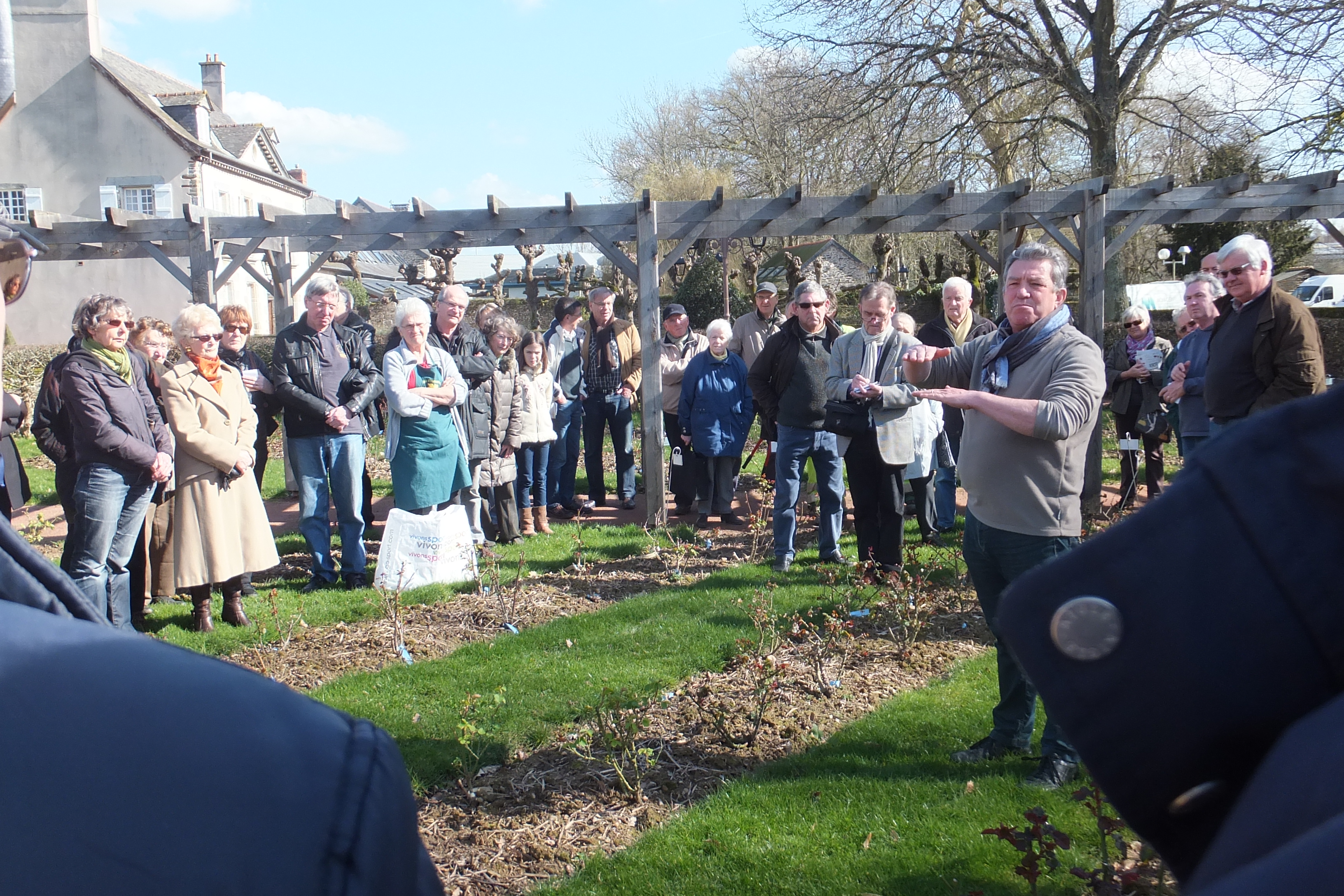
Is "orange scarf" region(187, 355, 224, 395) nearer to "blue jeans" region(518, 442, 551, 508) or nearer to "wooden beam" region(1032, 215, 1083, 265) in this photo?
"blue jeans" region(518, 442, 551, 508)

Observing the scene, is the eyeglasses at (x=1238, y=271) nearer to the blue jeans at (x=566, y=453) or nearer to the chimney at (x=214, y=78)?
the blue jeans at (x=566, y=453)

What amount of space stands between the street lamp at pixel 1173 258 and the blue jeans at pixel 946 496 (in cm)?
2694

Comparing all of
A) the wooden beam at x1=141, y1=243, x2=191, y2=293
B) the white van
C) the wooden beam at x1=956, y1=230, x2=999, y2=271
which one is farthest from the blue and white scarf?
the white van

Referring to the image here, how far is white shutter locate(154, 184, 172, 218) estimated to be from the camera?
114ft

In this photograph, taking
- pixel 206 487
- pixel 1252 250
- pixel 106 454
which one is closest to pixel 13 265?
pixel 106 454

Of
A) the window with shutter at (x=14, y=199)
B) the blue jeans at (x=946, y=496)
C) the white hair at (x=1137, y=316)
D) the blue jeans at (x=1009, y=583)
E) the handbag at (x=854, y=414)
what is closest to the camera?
the blue jeans at (x=1009, y=583)

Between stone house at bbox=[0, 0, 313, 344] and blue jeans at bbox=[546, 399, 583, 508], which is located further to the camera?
stone house at bbox=[0, 0, 313, 344]

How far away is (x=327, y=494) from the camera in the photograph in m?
7.34

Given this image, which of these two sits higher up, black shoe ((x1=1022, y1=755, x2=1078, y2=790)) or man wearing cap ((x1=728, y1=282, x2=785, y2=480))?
man wearing cap ((x1=728, y1=282, x2=785, y2=480))

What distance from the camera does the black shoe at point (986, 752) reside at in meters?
4.18

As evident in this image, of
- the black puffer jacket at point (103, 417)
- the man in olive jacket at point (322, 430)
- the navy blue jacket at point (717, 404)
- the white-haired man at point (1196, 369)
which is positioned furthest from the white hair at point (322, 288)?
the white-haired man at point (1196, 369)

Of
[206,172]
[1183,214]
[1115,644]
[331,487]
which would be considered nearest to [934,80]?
[1183,214]

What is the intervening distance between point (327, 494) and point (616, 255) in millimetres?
3956

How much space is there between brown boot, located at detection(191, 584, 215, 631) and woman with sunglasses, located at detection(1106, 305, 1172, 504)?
7720mm
